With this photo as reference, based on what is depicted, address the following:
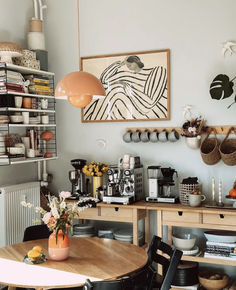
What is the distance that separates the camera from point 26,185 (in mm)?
4422

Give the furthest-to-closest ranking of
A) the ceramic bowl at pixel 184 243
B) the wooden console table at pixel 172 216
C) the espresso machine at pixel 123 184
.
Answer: the espresso machine at pixel 123 184
the ceramic bowl at pixel 184 243
the wooden console table at pixel 172 216

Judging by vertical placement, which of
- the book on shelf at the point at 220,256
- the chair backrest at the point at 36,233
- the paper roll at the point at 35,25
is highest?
the paper roll at the point at 35,25

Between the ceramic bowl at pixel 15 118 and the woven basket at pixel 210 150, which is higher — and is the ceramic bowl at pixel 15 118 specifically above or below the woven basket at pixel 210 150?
above

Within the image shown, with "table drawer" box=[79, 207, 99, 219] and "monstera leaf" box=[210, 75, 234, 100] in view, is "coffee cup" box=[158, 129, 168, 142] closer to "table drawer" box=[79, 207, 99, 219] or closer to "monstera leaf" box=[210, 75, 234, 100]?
"monstera leaf" box=[210, 75, 234, 100]

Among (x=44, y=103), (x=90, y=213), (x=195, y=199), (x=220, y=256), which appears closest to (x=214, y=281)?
(x=220, y=256)

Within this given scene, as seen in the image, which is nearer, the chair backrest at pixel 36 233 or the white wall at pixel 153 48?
the chair backrest at pixel 36 233

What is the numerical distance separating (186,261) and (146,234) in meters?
0.48

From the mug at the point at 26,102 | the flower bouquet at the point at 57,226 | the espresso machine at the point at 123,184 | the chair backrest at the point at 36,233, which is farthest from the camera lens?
the mug at the point at 26,102

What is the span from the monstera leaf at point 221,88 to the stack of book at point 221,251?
132 centimetres

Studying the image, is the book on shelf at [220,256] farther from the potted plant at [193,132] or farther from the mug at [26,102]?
the mug at [26,102]

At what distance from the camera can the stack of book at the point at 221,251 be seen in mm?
3701

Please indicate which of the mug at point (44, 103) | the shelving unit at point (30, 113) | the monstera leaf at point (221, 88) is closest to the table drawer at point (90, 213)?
the shelving unit at point (30, 113)

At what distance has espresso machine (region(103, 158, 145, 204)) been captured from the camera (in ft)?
13.6

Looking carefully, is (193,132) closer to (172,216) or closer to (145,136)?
(145,136)
